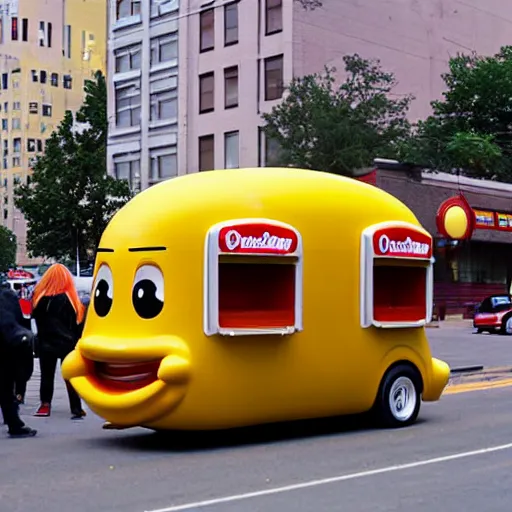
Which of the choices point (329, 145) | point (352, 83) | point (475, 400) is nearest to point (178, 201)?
point (475, 400)

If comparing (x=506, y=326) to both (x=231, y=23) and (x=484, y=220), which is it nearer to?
(x=484, y=220)

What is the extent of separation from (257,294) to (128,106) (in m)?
37.6

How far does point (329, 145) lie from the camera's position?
31828mm

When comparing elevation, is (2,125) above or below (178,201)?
above

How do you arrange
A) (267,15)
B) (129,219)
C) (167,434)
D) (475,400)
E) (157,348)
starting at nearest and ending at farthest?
1. (157,348)
2. (129,219)
3. (167,434)
4. (475,400)
5. (267,15)

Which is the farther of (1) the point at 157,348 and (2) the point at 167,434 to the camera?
(2) the point at 167,434

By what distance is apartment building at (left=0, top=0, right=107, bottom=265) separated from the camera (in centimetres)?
10775

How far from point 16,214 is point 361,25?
76.0 m

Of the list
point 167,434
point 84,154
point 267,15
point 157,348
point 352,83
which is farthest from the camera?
point 84,154

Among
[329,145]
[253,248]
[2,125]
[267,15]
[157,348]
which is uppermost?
[2,125]

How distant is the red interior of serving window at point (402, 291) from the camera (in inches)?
393

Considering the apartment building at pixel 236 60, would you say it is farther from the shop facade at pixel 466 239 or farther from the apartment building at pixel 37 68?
the apartment building at pixel 37 68

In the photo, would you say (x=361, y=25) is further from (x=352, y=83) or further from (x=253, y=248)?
(x=253, y=248)

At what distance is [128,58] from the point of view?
45094mm
